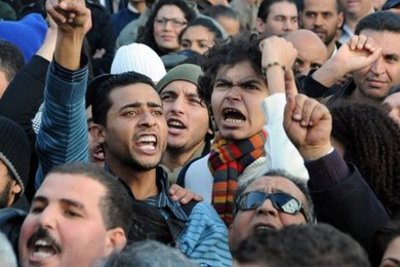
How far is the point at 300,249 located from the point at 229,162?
2.98 m

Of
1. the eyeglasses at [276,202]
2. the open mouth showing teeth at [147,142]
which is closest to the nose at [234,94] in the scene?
the open mouth showing teeth at [147,142]

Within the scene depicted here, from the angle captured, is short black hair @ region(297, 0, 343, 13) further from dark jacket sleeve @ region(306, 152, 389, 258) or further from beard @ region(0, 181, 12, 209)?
dark jacket sleeve @ region(306, 152, 389, 258)

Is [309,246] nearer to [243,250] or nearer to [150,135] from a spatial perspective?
[243,250]

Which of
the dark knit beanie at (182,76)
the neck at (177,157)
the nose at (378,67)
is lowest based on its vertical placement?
the neck at (177,157)

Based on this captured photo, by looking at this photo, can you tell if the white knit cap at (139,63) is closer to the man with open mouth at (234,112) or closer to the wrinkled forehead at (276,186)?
the man with open mouth at (234,112)

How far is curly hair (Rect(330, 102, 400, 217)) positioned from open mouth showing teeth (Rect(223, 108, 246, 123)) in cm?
91

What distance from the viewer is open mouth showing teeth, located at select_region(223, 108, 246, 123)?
276 inches

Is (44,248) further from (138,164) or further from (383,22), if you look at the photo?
(383,22)

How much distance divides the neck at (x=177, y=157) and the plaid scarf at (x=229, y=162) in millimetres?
979

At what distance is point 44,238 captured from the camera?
5.49 metres

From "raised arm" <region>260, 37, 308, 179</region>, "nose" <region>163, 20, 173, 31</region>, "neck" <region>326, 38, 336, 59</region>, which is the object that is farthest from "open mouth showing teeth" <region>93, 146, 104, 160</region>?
"nose" <region>163, 20, 173, 31</region>

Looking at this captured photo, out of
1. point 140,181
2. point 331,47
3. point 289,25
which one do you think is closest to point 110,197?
point 140,181

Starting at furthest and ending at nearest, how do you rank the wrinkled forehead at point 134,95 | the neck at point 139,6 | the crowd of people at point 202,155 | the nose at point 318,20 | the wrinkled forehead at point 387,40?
the neck at point 139,6
the nose at point 318,20
the wrinkled forehead at point 387,40
the wrinkled forehead at point 134,95
the crowd of people at point 202,155

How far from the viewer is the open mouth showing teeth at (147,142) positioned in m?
6.82
